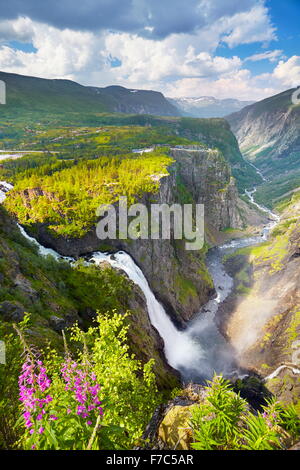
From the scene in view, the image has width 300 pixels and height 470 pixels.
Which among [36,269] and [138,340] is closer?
[36,269]

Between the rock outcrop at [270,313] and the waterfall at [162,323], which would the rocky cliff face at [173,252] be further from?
the rock outcrop at [270,313]

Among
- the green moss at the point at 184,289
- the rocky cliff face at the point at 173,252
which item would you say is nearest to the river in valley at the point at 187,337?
the rocky cliff face at the point at 173,252

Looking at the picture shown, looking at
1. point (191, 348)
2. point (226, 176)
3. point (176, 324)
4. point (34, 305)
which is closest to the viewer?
point (34, 305)

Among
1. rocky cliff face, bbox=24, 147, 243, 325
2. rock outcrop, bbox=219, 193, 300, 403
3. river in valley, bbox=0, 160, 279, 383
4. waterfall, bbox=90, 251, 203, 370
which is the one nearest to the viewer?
river in valley, bbox=0, 160, 279, 383

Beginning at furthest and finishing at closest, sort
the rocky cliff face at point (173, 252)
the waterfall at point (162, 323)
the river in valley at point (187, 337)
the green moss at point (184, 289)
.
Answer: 1. the green moss at point (184, 289)
2. the rocky cliff face at point (173, 252)
3. the waterfall at point (162, 323)
4. the river in valley at point (187, 337)

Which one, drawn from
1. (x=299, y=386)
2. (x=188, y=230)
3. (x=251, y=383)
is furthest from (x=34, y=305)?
(x=188, y=230)

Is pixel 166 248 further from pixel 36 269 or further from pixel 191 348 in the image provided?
pixel 36 269

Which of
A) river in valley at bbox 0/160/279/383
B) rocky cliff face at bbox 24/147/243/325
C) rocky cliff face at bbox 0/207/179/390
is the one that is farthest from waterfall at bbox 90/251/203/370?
rocky cliff face at bbox 0/207/179/390

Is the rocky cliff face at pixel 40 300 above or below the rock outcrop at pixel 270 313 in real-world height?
above

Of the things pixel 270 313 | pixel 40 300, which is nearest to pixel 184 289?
pixel 270 313

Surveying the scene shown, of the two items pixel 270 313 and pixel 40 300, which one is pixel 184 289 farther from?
pixel 40 300

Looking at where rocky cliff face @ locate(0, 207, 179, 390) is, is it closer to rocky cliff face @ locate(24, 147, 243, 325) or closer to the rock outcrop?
rocky cliff face @ locate(24, 147, 243, 325)
